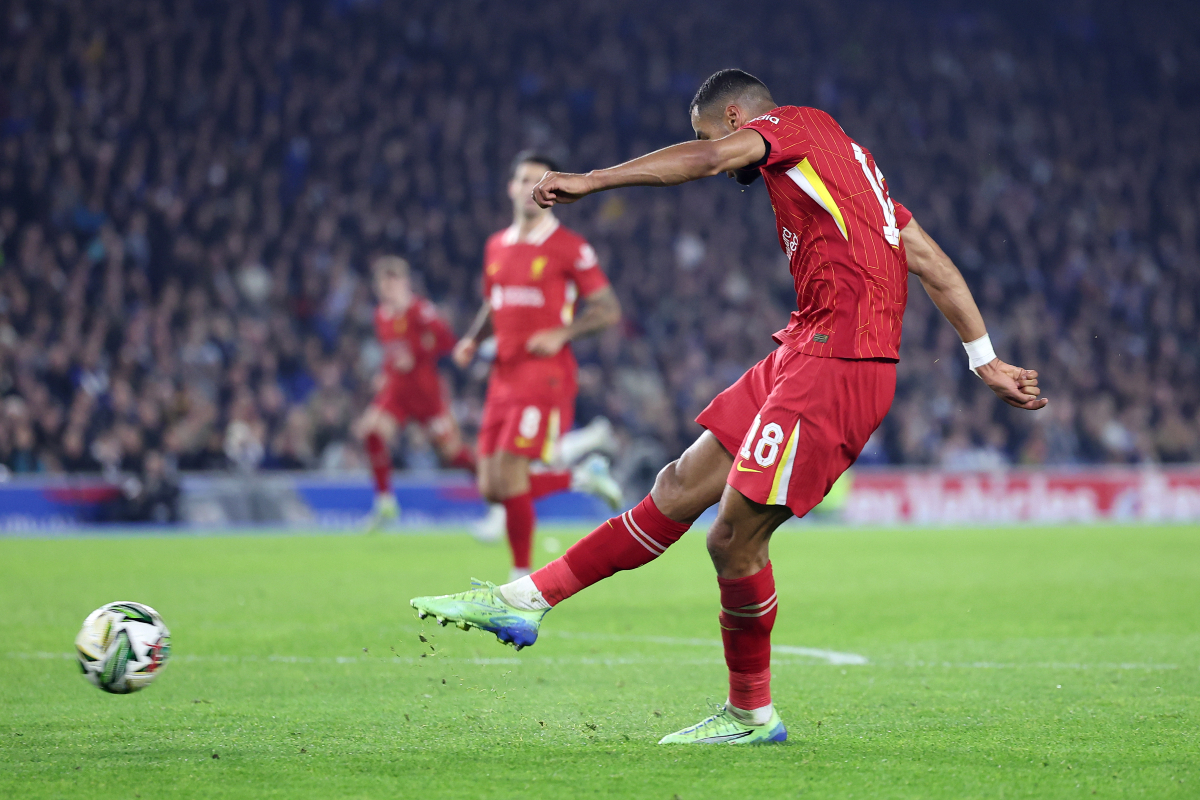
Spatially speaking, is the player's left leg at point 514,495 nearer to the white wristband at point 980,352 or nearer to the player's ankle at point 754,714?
the player's ankle at point 754,714

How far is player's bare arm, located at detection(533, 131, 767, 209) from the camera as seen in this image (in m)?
3.65

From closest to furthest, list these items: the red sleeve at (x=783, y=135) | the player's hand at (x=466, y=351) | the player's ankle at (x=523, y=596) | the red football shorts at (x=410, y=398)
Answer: the red sleeve at (x=783, y=135), the player's ankle at (x=523, y=596), the player's hand at (x=466, y=351), the red football shorts at (x=410, y=398)

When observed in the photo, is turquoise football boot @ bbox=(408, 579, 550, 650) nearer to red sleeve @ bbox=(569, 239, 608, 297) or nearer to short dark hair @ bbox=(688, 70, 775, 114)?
short dark hair @ bbox=(688, 70, 775, 114)

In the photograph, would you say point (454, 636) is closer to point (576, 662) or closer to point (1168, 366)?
point (576, 662)

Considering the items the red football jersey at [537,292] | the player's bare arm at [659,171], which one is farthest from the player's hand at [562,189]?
the red football jersey at [537,292]

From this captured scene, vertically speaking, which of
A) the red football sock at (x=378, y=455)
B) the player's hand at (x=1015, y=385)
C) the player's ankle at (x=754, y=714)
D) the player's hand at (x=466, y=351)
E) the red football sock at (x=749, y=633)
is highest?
the player's hand at (x=1015, y=385)

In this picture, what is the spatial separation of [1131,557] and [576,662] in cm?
780

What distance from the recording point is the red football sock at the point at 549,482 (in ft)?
34.2

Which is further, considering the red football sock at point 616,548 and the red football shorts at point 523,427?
the red football shorts at point 523,427

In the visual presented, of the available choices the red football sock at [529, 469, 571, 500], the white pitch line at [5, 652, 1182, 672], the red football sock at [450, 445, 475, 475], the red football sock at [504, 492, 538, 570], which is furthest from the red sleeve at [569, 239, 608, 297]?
the red football sock at [450, 445, 475, 475]

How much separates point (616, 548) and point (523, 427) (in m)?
4.37

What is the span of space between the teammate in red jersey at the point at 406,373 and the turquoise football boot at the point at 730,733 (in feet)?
33.2

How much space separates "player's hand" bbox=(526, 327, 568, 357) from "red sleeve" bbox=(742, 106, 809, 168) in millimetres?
4047

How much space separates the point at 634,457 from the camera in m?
18.8
